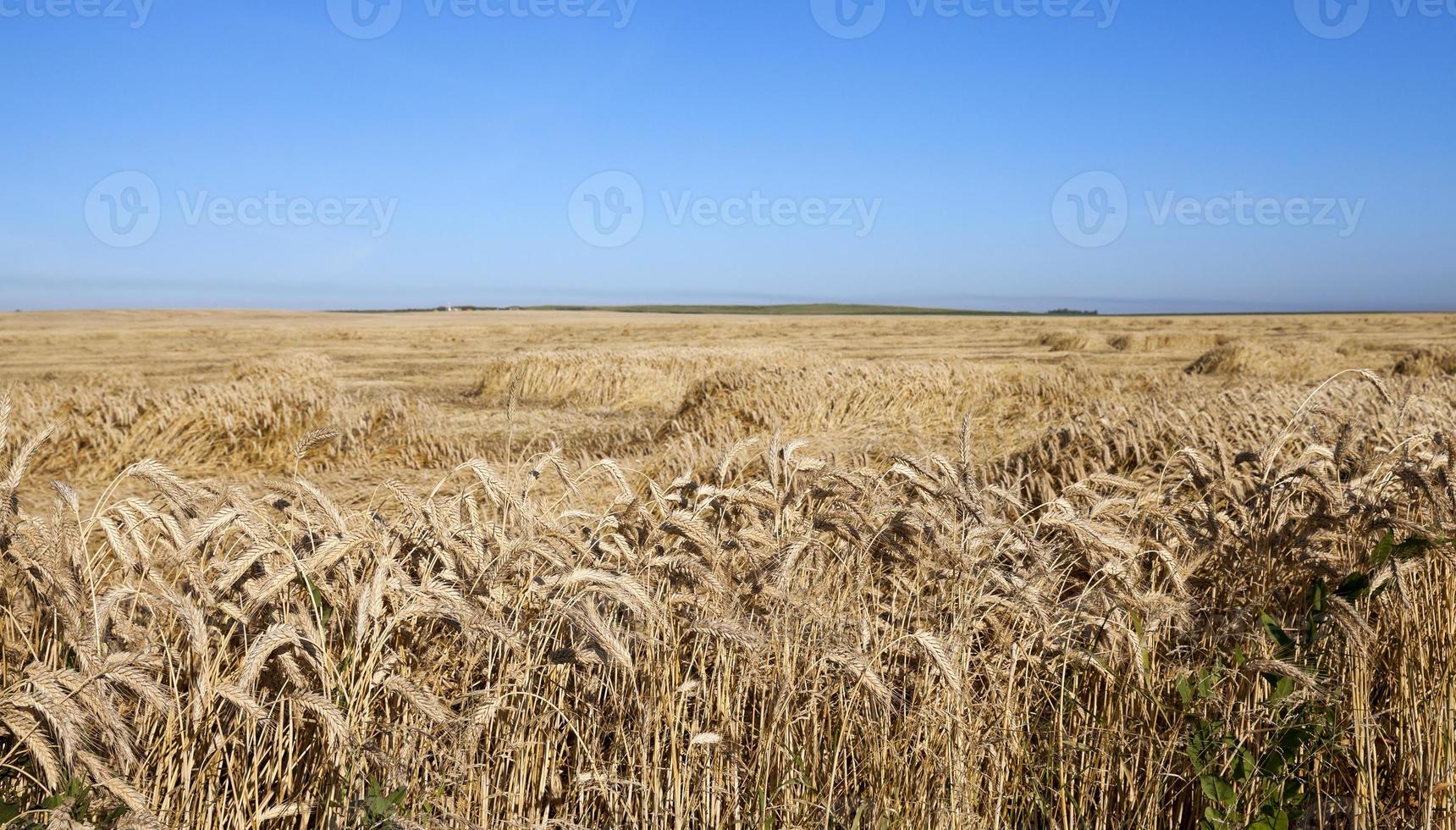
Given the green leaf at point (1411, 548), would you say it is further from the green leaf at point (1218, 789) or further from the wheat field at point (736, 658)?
the green leaf at point (1218, 789)

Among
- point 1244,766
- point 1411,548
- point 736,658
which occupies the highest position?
point 1411,548

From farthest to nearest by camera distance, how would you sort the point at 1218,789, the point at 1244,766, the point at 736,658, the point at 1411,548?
the point at 1411,548 → the point at 736,658 → the point at 1244,766 → the point at 1218,789

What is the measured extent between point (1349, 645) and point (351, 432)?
277 inches

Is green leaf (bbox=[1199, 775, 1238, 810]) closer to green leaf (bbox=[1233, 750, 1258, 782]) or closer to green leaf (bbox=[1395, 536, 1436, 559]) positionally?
green leaf (bbox=[1233, 750, 1258, 782])

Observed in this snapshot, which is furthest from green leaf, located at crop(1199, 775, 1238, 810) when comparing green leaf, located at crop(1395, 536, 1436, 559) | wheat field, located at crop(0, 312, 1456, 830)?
green leaf, located at crop(1395, 536, 1436, 559)

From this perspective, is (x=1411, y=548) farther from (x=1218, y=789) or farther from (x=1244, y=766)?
(x=1218, y=789)

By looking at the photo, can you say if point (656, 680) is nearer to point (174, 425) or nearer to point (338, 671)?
point (338, 671)

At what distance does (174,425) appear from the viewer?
7.41 meters

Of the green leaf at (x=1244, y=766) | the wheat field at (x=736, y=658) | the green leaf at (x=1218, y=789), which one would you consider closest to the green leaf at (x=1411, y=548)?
the wheat field at (x=736, y=658)

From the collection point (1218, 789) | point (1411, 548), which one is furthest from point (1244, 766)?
point (1411, 548)

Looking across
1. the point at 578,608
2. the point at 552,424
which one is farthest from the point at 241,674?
the point at 552,424

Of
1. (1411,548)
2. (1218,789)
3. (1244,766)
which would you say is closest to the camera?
(1218,789)

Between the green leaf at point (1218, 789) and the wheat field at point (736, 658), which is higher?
the wheat field at point (736, 658)

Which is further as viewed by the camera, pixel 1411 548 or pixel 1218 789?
pixel 1411 548
